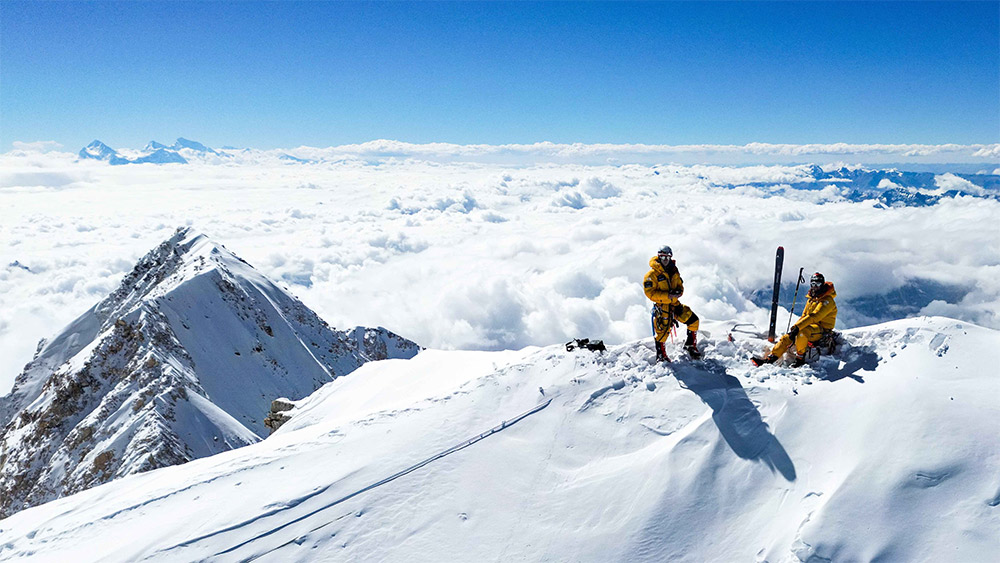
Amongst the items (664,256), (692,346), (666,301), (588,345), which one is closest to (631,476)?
(692,346)

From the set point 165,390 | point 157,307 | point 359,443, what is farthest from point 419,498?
point 157,307

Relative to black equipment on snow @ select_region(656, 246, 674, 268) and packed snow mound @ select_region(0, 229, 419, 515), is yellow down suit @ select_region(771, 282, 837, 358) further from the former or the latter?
packed snow mound @ select_region(0, 229, 419, 515)

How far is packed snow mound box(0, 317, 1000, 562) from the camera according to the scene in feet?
24.3

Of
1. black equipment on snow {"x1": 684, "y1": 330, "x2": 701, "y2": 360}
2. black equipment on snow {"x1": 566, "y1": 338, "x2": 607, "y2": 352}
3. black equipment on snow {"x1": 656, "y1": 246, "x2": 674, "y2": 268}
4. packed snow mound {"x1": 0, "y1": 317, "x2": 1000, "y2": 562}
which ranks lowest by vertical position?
packed snow mound {"x1": 0, "y1": 317, "x2": 1000, "y2": 562}

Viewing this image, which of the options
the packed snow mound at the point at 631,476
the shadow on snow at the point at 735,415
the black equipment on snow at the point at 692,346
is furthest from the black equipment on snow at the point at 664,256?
the shadow on snow at the point at 735,415

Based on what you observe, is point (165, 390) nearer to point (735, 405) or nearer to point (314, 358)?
point (314, 358)

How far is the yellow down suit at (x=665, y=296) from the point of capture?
40.0ft

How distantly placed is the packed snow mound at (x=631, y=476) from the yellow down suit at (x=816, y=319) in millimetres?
628

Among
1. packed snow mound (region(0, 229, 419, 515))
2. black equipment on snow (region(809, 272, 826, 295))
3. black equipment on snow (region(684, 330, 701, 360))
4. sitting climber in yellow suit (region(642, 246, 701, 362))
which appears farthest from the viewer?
packed snow mound (region(0, 229, 419, 515))

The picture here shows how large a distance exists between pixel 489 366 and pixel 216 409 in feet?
168

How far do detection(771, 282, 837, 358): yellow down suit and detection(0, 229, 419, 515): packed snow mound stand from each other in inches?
2023

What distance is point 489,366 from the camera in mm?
16688

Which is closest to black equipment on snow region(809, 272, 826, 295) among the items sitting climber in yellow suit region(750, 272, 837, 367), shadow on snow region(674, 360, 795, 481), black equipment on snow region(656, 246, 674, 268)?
sitting climber in yellow suit region(750, 272, 837, 367)

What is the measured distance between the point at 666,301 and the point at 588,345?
268 centimetres
